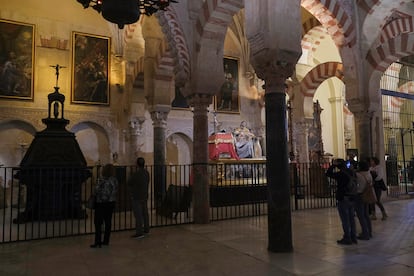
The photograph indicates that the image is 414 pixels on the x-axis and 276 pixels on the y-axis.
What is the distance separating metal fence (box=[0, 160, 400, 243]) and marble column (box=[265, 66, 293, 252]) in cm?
280

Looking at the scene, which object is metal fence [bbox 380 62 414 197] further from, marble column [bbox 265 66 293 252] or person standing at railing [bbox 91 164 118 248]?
person standing at railing [bbox 91 164 118 248]

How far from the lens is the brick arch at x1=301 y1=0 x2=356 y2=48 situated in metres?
7.39

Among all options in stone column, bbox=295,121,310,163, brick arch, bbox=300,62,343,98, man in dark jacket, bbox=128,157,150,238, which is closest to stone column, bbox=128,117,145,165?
stone column, bbox=295,121,310,163

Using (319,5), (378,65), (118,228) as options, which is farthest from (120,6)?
(378,65)

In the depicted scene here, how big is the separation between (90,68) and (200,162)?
7.66m

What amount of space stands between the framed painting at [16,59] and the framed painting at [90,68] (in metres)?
1.42

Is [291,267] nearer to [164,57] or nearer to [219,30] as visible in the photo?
[219,30]

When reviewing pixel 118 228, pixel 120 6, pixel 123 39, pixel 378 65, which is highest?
pixel 123 39

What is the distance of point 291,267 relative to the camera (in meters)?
3.78

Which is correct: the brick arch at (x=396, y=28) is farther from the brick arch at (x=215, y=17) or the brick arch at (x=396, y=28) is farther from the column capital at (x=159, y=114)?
the column capital at (x=159, y=114)

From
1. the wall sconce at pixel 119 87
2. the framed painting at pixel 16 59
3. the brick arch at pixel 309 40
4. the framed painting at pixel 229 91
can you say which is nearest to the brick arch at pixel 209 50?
the brick arch at pixel 309 40

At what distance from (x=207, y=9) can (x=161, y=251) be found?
4.95 meters

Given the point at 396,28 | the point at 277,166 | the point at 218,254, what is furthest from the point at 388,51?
the point at 218,254

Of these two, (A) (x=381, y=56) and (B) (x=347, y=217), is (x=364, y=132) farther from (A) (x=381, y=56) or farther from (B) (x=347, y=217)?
(B) (x=347, y=217)
